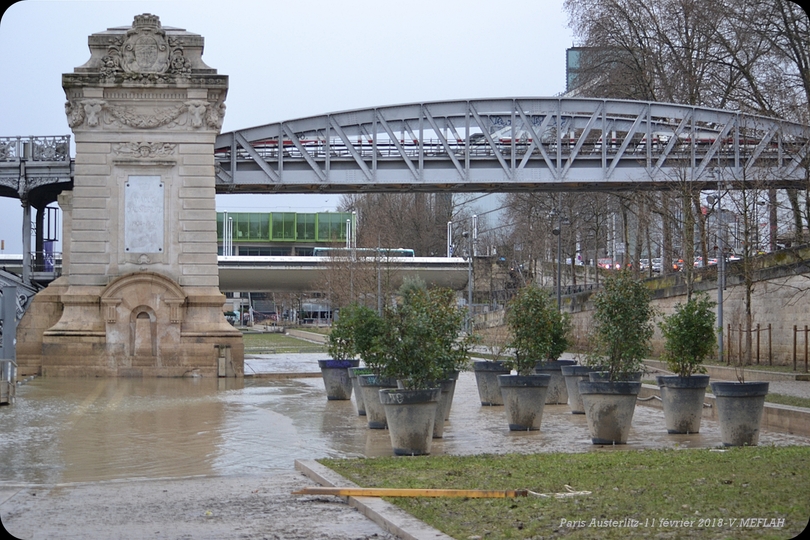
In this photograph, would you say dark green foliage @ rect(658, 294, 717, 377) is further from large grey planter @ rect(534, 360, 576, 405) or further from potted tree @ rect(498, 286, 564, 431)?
large grey planter @ rect(534, 360, 576, 405)

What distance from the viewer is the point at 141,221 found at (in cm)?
3128

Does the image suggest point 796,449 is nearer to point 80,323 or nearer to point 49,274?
point 80,323

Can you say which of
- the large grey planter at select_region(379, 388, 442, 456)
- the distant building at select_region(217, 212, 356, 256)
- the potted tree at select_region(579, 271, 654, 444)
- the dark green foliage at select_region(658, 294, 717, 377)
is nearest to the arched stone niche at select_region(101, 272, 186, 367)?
the potted tree at select_region(579, 271, 654, 444)

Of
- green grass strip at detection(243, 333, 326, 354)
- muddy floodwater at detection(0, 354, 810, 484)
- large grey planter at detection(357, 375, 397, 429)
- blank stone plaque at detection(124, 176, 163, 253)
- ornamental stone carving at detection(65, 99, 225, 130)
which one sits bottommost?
green grass strip at detection(243, 333, 326, 354)

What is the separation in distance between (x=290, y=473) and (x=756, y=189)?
24127mm

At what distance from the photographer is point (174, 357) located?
30.8m

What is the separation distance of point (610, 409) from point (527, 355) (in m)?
3.39

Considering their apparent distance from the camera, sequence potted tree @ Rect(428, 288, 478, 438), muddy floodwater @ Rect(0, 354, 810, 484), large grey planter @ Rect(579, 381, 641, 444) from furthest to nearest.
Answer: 1. potted tree @ Rect(428, 288, 478, 438)
2. large grey planter @ Rect(579, 381, 641, 444)
3. muddy floodwater @ Rect(0, 354, 810, 484)

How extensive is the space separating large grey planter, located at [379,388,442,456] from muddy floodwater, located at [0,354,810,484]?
25.6 inches

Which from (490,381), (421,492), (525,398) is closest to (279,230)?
(490,381)

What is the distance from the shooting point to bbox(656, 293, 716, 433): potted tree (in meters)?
14.9

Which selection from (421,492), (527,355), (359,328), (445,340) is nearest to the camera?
(421,492)

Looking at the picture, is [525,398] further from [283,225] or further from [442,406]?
[283,225]

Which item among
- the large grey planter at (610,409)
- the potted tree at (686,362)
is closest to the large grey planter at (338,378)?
the potted tree at (686,362)
